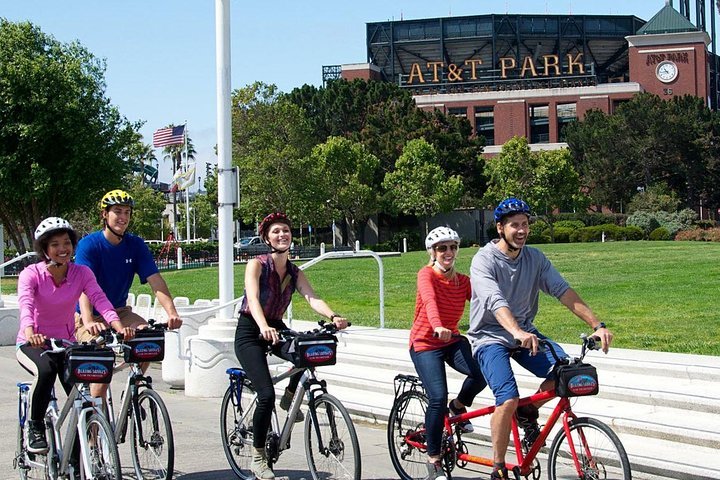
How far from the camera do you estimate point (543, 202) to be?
7100 centimetres

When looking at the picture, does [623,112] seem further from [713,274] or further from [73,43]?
[713,274]

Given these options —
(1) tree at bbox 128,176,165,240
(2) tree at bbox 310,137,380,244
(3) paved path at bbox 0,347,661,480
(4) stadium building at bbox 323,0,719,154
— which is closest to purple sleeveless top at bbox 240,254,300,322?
(3) paved path at bbox 0,347,661,480

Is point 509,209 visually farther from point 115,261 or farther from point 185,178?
point 185,178

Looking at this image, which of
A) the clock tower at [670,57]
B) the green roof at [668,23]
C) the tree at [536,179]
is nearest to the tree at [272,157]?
the tree at [536,179]

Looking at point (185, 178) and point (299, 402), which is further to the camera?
point (185, 178)

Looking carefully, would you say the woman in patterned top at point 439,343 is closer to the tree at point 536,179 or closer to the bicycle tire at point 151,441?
the bicycle tire at point 151,441

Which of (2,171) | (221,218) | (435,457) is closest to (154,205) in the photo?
(2,171)

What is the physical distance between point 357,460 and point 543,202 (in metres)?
66.0

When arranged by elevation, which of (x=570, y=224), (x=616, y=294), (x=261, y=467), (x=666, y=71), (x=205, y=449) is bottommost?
(x=205, y=449)

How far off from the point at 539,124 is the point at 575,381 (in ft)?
314

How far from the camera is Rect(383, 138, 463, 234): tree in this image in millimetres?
68375

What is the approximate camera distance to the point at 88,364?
6379 millimetres

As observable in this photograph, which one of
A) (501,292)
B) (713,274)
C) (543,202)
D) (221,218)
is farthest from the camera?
(543,202)

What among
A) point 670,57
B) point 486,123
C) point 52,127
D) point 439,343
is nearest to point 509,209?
point 439,343
